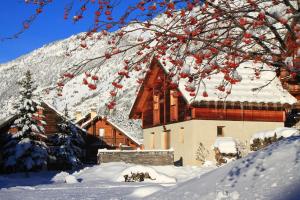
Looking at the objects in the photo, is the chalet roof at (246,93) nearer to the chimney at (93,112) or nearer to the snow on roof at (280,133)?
the snow on roof at (280,133)

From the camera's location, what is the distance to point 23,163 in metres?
31.4

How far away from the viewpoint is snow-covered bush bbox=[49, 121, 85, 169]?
123ft

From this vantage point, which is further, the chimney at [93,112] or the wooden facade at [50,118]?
the chimney at [93,112]

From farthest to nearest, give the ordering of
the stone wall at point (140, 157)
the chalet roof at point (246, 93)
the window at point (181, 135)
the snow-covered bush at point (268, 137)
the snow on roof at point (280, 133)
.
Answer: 1. the window at point (181, 135)
2. the stone wall at point (140, 157)
3. the chalet roof at point (246, 93)
4. the snow-covered bush at point (268, 137)
5. the snow on roof at point (280, 133)

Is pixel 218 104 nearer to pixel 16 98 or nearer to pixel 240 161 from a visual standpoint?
pixel 16 98

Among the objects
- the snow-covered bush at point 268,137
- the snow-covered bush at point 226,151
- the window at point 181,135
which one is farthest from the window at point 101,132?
the snow-covered bush at point 268,137

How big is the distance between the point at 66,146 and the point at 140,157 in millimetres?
9440

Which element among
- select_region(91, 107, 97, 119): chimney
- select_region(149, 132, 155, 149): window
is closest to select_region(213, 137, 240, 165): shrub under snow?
select_region(149, 132, 155, 149): window

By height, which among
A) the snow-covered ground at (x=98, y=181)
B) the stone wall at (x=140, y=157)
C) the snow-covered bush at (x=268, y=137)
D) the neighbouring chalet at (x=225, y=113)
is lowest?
the snow-covered ground at (x=98, y=181)

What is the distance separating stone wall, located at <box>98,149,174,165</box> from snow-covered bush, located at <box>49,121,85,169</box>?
7039mm

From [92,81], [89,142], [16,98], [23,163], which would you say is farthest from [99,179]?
[89,142]

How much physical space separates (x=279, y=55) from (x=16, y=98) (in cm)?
2912

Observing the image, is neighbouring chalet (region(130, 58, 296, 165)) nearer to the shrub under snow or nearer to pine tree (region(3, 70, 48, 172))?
the shrub under snow

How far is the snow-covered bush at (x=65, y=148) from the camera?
37469 millimetres
